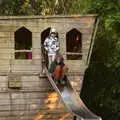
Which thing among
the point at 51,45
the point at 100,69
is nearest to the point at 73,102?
the point at 51,45

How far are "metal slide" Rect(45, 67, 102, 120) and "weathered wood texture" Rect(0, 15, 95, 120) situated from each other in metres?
0.66

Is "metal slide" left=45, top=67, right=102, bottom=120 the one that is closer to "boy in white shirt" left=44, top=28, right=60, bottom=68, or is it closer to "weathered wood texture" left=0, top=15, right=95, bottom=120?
"boy in white shirt" left=44, top=28, right=60, bottom=68

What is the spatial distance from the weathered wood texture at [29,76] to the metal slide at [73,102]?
26.0 inches

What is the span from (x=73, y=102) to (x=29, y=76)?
211 centimetres

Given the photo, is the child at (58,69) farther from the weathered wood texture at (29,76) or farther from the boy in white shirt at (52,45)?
the weathered wood texture at (29,76)

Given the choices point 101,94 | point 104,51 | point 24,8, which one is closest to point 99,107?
point 101,94

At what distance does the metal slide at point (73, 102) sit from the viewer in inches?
608

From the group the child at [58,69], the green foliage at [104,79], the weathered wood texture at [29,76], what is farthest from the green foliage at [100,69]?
the child at [58,69]

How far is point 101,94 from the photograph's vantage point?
2328 cm

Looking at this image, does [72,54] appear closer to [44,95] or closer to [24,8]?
[44,95]

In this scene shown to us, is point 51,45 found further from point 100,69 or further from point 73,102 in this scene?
point 100,69

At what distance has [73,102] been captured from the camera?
16.6 m

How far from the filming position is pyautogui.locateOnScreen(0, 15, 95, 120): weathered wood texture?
59.4 ft

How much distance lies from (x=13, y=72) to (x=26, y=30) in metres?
1.81
